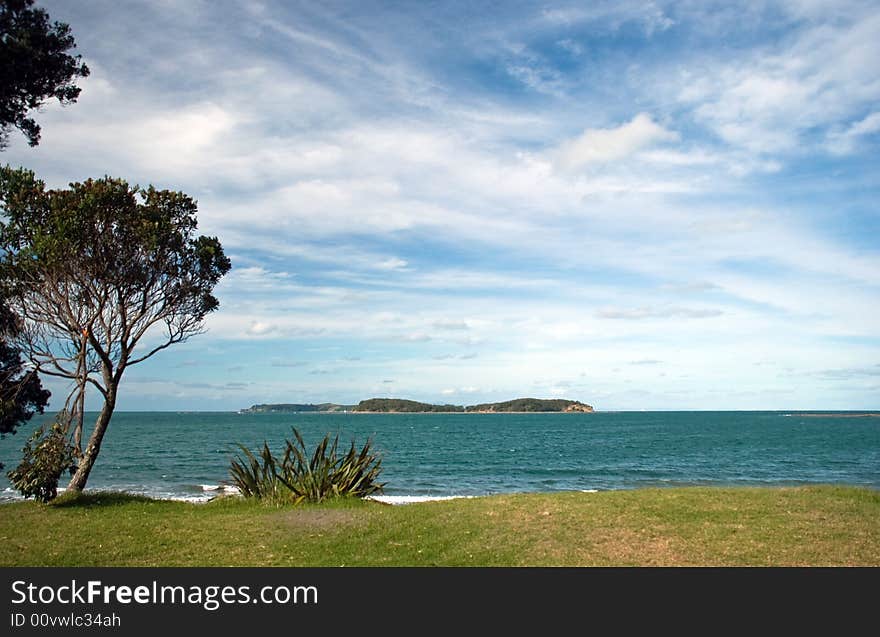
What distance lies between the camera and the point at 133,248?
618 inches

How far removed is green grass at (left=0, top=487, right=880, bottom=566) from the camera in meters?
9.72

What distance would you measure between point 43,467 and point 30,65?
27.1 ft

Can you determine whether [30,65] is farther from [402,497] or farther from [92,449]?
[402,497]

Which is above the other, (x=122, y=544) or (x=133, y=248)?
(x=133, y=248)

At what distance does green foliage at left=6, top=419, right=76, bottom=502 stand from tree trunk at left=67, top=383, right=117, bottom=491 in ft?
2.22

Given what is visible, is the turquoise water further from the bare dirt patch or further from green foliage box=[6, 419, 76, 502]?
the bare dirt patch

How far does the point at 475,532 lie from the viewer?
36.8 feet

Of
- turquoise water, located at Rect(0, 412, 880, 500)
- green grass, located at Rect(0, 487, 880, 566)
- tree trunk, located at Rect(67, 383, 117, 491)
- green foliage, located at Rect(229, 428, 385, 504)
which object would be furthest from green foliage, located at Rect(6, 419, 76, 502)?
turquoise water, located at Rect(0, 412, 880, 500)

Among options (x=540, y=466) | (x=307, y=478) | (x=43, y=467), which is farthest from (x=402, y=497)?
(x=540, y=466)
